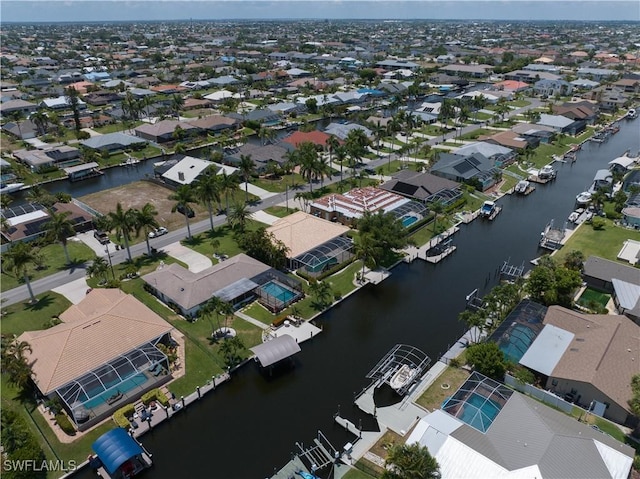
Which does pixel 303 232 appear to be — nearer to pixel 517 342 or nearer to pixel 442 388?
pixel 442 388

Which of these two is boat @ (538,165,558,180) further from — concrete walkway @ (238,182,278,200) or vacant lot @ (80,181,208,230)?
vacant lot @ (80,181,208,230)

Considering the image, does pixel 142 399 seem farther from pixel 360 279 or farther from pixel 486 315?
pixel 486 315

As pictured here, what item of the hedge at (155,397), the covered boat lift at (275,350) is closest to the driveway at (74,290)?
the hedge at (155,397)

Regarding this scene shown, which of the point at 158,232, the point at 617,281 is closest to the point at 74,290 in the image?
the point at 158,232

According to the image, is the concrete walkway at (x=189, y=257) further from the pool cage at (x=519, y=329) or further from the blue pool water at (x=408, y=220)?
the pool cage at (x=519, y=329)

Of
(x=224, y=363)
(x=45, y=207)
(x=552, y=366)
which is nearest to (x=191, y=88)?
(x=45, y=207)

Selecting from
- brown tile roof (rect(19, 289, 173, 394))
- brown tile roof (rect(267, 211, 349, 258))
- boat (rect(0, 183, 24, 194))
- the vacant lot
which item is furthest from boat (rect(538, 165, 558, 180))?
boat (rect(0, 183, 24, 194))
